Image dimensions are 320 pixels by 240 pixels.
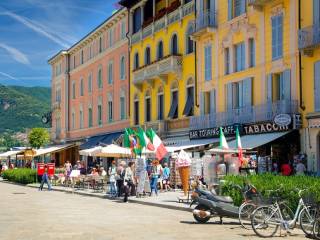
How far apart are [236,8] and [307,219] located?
21652 millimetres

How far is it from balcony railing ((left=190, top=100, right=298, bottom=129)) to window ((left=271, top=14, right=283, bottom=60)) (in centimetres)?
261

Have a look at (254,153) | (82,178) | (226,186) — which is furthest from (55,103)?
(226,186)

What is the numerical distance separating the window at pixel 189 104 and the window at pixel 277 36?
9166 millimetres

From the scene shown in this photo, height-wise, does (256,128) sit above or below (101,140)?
below

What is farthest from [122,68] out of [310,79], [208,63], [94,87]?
[310,79]

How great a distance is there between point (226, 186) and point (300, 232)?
204 inches

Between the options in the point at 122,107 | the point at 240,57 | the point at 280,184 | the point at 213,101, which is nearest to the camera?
the point at 280,184

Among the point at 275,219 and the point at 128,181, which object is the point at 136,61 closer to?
the point at 128,181

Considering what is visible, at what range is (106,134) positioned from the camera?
52750 mm

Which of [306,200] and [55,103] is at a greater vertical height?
[55,103]

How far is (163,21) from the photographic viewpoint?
137ft

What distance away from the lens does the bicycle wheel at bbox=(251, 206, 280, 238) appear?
14.2 metres

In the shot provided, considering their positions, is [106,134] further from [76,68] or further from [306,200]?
[306,200]

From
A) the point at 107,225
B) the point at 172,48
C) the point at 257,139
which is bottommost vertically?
the point at 107,225
